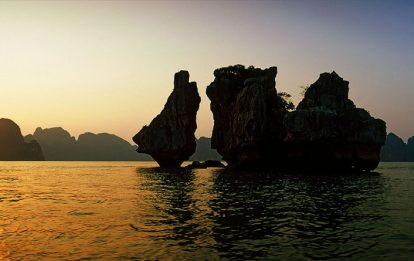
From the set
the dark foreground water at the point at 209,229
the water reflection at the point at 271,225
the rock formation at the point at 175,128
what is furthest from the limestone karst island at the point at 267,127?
the dark foreground water at the point at 209,229

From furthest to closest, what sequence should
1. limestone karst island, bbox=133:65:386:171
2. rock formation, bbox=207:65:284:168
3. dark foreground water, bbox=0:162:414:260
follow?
1. rock formation, bbox=207:65:284:168
2. limestone karst island, bbox=133:65:386:171
3. dark foreground water, bbox=0:162:414:260

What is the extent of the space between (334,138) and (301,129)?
7.30 meters

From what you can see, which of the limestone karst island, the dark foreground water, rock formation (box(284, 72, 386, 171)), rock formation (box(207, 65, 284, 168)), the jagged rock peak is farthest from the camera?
the jagged rock peak

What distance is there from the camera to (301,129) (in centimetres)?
7575

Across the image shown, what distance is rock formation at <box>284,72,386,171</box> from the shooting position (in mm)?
76125

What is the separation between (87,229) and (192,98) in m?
96.5

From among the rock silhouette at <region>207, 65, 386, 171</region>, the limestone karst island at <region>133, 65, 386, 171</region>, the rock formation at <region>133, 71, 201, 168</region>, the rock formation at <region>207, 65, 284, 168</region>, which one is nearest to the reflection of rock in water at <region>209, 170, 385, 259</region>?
the rock silhouette at <region>207, 65, 386, 171</region>

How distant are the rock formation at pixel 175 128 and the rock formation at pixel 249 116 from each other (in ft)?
31.9

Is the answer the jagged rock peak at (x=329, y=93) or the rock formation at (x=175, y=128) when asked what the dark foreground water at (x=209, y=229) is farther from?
the rock formation at (x=175, y=128)

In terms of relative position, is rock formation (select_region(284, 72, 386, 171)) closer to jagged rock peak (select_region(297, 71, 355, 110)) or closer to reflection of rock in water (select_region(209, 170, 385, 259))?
jagged rock peak (select_region(297, 71, 355, 110))

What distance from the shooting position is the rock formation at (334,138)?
7612 centimetres

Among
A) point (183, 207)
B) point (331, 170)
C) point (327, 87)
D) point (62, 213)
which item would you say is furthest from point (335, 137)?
point (62, 213)

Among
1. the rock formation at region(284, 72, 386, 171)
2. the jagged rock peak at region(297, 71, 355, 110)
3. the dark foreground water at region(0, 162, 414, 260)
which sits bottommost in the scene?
the dark foreground water at region(0, 162, 414, 260)

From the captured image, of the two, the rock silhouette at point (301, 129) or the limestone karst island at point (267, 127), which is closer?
the rock silhouette at point (301, 129)
